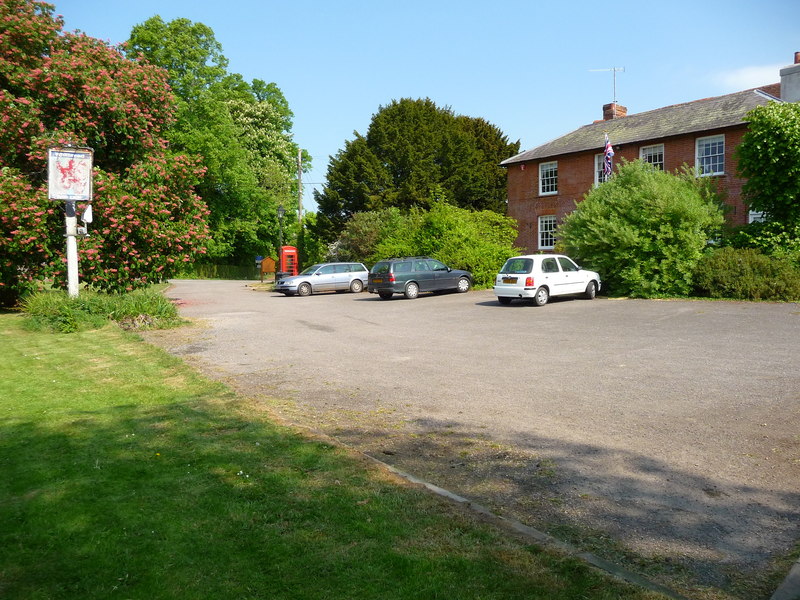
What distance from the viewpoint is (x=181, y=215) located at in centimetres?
1823

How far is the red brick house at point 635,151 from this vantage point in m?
28.2

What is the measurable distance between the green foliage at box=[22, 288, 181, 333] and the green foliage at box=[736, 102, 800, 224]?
19.6m

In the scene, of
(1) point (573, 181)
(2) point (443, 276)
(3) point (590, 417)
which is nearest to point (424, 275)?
(2) point (443, 276)

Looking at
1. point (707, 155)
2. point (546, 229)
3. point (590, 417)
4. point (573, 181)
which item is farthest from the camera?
point (546, 229)

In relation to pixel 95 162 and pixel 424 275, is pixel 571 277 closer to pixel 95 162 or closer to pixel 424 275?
pixel 424 275

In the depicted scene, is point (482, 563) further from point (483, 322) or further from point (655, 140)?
point (655, 140)

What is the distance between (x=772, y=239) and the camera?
20859 mm

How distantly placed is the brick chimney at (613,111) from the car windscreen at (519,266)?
21.2m

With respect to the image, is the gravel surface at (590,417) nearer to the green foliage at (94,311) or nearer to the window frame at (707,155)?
the green foliage at (94,311)

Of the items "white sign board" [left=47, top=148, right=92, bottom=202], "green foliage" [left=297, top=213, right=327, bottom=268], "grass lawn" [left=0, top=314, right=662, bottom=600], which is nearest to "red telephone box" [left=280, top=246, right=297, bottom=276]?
"green foliage" [left=297, top=213, right=327, bottom=268]

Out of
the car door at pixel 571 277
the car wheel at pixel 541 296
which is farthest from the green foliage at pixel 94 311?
the car door at pixel 571 277

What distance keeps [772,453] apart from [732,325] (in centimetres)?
1003

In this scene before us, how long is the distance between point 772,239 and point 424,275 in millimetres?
13038

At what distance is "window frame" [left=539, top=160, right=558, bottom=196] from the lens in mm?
36125
